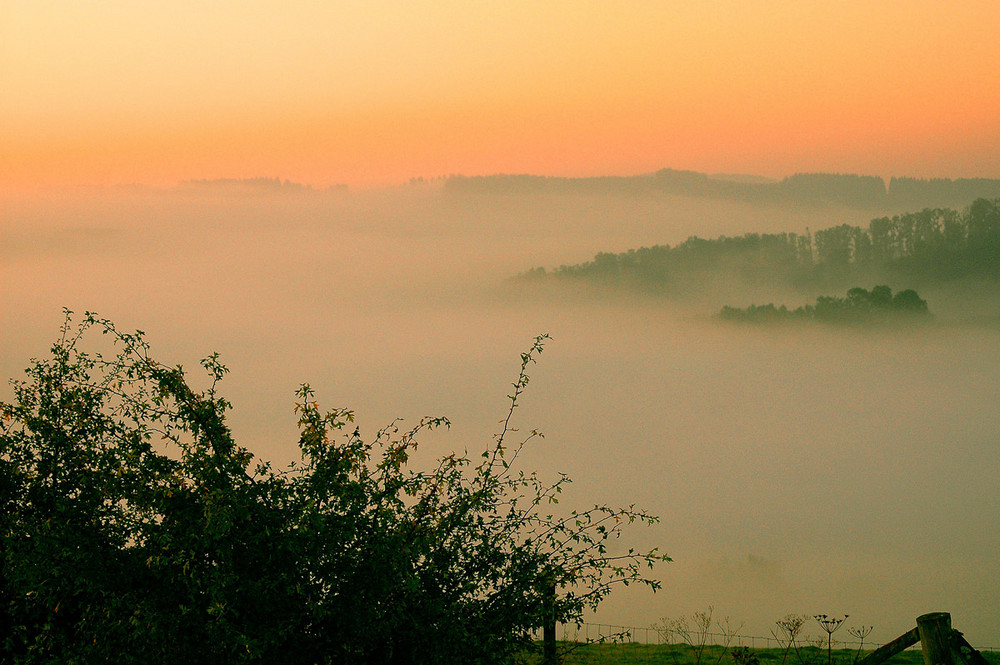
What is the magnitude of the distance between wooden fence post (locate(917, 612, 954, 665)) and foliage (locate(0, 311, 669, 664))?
9.91 ft

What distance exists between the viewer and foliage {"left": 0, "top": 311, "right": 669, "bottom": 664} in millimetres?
9742

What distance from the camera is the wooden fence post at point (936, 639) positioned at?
991 centimetres

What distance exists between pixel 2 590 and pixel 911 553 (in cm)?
20935

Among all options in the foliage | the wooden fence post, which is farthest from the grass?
the wooden fence post

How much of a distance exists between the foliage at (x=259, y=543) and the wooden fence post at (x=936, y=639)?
3.02 m

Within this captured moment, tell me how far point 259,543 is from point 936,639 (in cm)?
700

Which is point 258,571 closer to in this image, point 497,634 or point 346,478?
point 346,478

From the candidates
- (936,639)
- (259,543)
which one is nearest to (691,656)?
(936,639)

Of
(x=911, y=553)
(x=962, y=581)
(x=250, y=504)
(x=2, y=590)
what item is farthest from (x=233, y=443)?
(x=911, y=553)

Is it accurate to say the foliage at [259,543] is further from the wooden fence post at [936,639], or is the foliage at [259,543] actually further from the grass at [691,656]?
the grass at [691,656]

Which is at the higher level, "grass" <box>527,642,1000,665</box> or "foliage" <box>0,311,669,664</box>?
"foliage" <box>0,311,669,664</box>

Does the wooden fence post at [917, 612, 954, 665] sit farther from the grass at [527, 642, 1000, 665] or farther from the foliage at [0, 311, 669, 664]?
the grass at [527, 642, 1000, 665]

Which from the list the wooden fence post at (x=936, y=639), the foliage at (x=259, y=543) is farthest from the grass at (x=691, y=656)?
the wooden fence post at (x=936, y=639)

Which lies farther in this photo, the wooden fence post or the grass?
the grass
